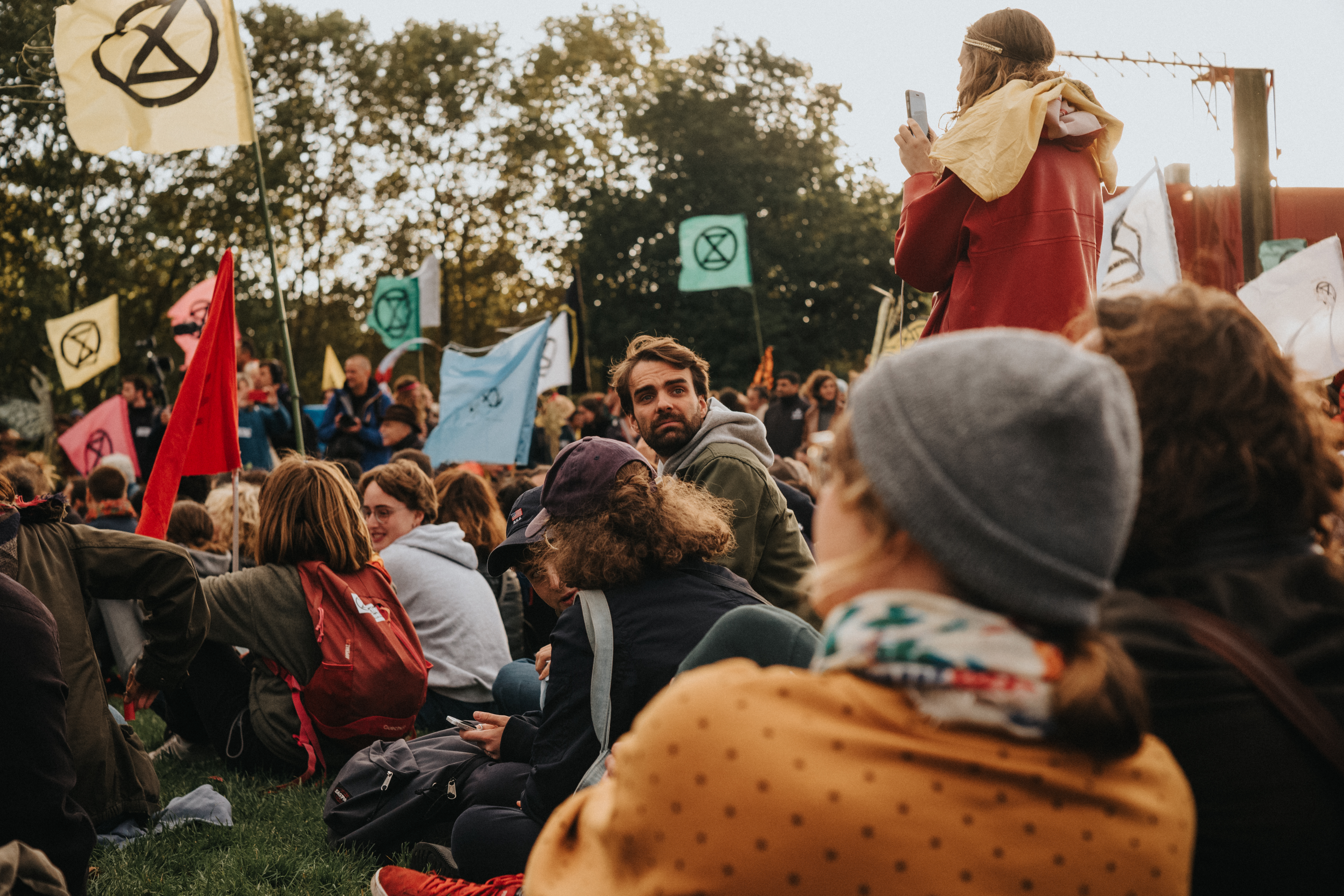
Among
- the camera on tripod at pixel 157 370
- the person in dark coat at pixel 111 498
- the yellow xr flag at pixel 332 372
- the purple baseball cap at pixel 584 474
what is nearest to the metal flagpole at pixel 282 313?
the person in dark coat at pixel 111 498

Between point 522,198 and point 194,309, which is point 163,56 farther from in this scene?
point 522,198

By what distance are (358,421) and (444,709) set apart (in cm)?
500

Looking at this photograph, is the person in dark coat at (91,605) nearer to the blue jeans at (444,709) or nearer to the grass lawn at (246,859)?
the grass lawn at (246,859)

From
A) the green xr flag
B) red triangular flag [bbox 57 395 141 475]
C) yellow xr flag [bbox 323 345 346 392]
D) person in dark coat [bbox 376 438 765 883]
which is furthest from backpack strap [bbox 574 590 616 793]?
the green xr flag

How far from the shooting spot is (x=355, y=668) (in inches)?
184

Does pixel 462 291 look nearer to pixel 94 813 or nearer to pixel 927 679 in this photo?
pixel 94 813

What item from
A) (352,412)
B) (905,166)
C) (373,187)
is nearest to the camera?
(905,166)

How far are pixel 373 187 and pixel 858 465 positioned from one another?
33297 millimetres

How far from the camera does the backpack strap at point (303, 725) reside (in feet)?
15.8

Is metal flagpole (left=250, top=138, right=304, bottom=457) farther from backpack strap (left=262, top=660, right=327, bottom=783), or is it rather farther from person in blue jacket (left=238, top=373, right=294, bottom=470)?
person in blue jacket (left=238, top=373, right=294, bottom=470)

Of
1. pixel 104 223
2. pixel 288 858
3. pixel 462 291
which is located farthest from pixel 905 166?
pixel 462 291

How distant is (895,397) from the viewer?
4.02ft

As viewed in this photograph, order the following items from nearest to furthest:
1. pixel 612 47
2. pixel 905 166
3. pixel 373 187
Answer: pixel 905 166
pixel 373 187
pixel 612 47

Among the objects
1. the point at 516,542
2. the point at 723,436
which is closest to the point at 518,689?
the point at 516,542
